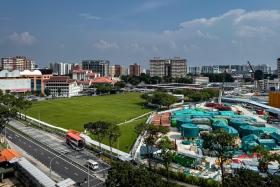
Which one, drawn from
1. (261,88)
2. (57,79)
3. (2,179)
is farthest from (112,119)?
(261,88)

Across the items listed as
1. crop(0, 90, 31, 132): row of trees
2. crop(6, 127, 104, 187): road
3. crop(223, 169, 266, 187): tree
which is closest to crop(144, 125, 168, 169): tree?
crop(6, 127, 104, 187): road

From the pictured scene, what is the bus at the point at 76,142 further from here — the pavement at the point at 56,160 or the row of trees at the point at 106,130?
the row of trees at the point at 106,130

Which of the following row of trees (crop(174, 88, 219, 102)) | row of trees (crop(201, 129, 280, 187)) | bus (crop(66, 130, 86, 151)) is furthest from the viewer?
row of trees (crop(174, 88, 219, 102))

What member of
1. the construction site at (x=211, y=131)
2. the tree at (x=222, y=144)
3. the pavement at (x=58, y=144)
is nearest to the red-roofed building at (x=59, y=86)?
the construction site at (x=211, y=131)

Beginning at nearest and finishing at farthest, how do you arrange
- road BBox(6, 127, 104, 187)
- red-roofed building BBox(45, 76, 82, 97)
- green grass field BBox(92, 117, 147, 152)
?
road BBox(6, 127, 104, 187) → green grass field BBox(92, 117, 147, 152) → red-roofed building BBox(45, 76, 82, 97)

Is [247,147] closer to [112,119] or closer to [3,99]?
[112,119]

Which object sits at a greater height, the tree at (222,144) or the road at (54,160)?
the tree at (222,144)

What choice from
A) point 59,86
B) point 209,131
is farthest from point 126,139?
point 59,86

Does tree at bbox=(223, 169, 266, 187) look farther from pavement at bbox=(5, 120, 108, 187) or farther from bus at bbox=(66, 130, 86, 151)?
bus at bbox=(66, 130, 86, 151)
